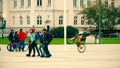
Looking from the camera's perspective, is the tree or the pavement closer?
the pavement

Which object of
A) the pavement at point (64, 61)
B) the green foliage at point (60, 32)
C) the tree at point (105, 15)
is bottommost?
the pavement at point (64, 61)

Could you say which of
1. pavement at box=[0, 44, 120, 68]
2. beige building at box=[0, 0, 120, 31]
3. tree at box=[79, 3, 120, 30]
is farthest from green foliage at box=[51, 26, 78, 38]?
pavement at box=[0, 44, 120, 68]

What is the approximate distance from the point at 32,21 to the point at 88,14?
16.0m

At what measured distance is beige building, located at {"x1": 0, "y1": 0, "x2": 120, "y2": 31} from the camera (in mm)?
108438

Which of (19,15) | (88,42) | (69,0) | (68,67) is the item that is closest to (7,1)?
(19,15)

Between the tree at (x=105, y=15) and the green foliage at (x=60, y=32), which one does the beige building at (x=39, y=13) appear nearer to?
the tree at (x=105, y=15)

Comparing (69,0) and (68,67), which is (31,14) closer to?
(69,0)

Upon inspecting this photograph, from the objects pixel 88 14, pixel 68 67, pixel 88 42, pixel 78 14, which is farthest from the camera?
pixel 78 14

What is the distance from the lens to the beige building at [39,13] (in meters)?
108

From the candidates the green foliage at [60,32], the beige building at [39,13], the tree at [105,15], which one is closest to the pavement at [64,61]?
the green foliage at [60,32]

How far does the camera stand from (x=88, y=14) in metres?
97.1

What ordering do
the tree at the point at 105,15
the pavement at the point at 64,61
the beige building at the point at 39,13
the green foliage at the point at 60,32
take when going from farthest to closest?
the beige building at the point at 39,13 < the tree at the point at 105,15 < the green foliage at the point at 60,32 < the pavement at the point at 64,61

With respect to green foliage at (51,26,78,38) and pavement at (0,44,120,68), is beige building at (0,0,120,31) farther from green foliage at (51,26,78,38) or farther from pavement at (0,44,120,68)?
pavement at (0,44,120,68)

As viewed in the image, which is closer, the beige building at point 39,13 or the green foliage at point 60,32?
the green foliage at point 60,32
